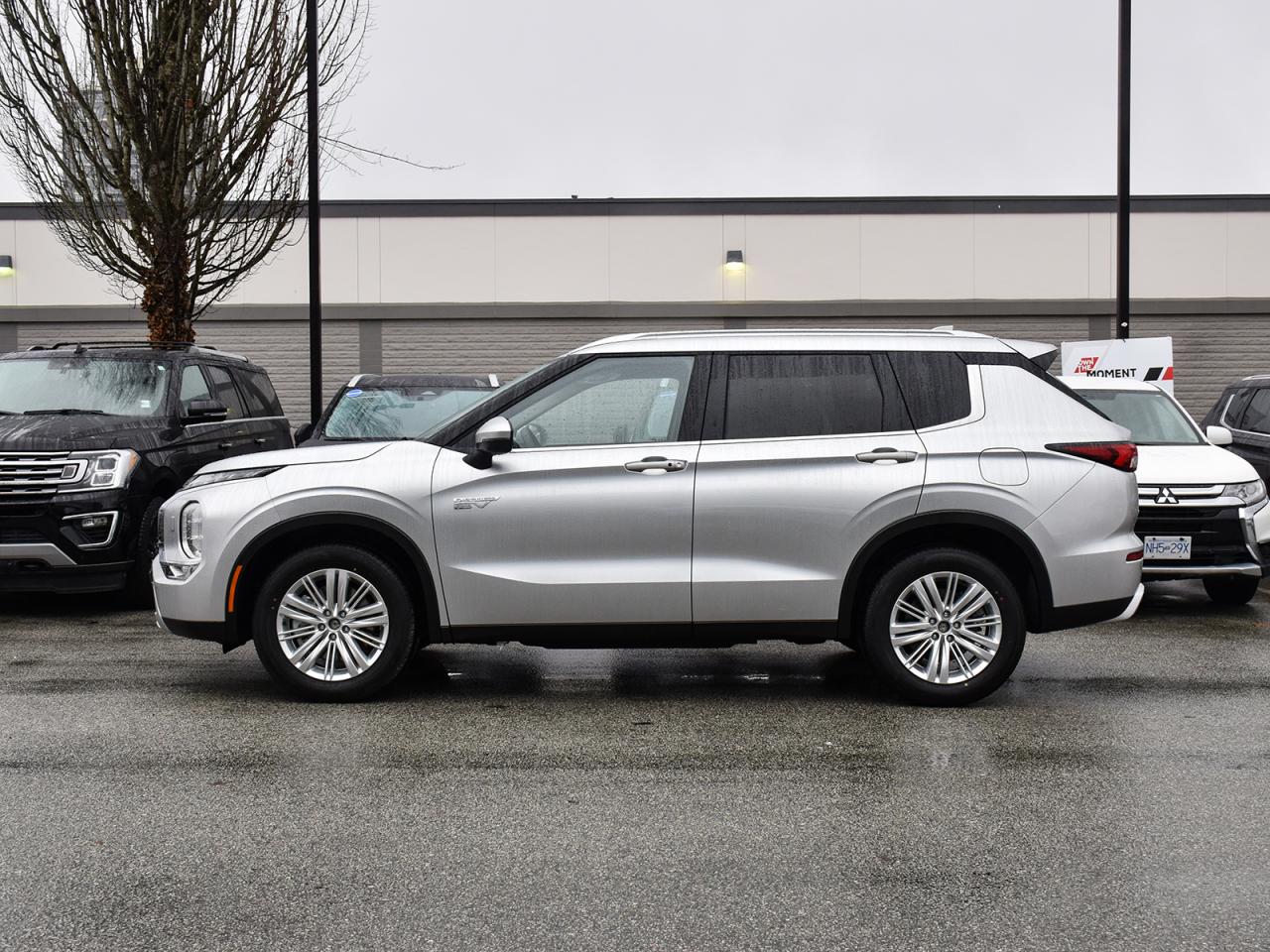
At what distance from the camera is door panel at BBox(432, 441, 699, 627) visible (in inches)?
249

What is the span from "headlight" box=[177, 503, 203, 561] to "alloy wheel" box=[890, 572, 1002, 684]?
341 centimetres

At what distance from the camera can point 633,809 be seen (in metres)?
4.82

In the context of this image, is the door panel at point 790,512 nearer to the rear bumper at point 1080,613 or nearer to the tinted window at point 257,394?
the rear bumper at point 1080,613

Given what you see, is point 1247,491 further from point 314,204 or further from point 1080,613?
point 314,204

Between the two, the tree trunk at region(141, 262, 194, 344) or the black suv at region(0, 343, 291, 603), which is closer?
the black suv at region(0, 343, 291, 603)

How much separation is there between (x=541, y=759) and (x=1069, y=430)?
10.0 ft

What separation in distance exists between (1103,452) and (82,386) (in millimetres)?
7437

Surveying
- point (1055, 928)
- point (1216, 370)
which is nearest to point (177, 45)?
point (1055, 928)

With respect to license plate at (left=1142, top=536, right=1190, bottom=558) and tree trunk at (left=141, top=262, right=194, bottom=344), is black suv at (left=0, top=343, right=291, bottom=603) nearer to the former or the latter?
tree trunk at (left=141, top=262, right=194, bottom=344)

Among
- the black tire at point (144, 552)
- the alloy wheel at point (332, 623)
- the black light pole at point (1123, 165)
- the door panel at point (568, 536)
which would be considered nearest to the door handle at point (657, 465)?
the door panel at point (568, 536)

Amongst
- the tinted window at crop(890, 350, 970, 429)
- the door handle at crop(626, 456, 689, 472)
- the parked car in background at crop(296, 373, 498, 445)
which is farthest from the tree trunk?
the tinted window at crop(890, 350, 970, 429)

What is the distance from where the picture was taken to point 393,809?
4.82 m

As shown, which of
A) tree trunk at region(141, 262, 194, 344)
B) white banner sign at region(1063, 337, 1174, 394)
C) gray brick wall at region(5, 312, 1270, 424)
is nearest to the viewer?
tree trunk at region(141, 262, 194, 344)

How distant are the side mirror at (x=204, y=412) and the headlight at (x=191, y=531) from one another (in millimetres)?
3457
